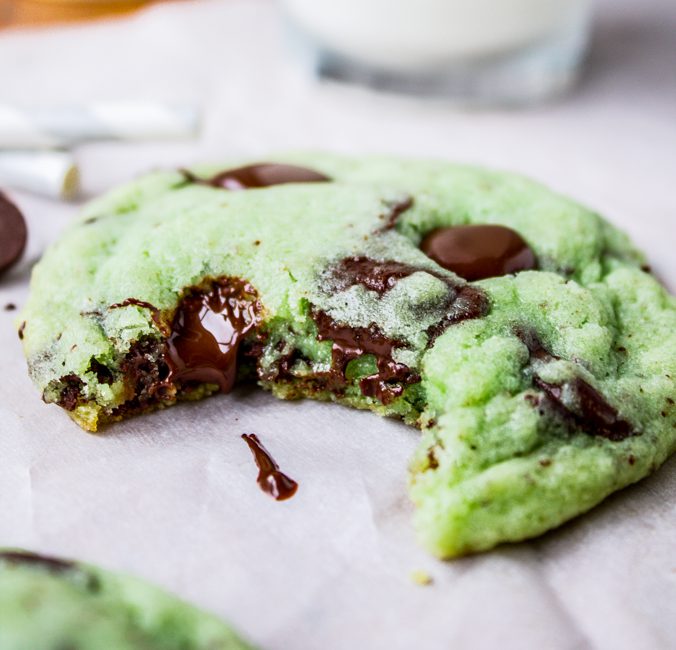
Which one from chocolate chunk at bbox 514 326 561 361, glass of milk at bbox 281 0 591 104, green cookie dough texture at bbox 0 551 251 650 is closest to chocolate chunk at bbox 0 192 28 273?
green cookie dough texture at bbox 0 551 251 650

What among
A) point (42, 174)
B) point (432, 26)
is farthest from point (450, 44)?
point (42, 174)

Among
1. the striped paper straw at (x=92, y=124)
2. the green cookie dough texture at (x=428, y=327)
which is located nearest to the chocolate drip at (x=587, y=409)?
the green cookie dough texture at (x=428, y=327)

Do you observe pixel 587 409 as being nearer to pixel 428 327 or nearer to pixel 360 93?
pixel 428 327

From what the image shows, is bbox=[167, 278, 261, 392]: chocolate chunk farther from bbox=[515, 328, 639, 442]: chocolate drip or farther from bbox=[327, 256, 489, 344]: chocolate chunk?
bbox=[515, 328, 639, 442]: chocolate drip

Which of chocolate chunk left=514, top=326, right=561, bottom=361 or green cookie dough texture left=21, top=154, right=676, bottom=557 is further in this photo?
chocolate chunk left=514, top=326, right=561, bottom=361

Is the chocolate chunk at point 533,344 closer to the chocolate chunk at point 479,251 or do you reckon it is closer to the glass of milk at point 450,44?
the chocolate chunk at point 479,251
